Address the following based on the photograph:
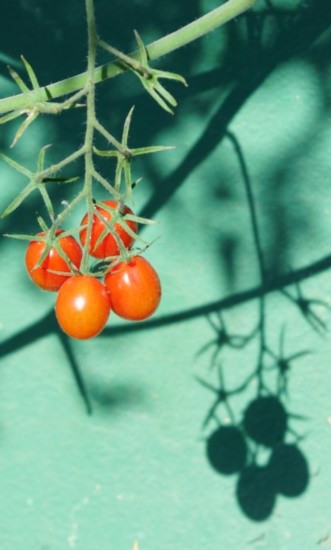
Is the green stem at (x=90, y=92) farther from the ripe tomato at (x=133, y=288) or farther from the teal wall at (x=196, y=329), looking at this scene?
the teal wall at (x=196, y=329)

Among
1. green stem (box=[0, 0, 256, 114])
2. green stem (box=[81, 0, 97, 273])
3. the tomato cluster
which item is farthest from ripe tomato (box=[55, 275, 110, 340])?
green stem (box=[0, 0, 256, 114])

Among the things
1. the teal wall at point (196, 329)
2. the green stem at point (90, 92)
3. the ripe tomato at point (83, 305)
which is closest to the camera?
the green stem at point (90, 92)

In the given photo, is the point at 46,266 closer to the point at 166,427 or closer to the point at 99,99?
the point at 99,99

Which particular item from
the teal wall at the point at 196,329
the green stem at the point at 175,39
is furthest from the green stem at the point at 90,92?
the teal wall at the point at 196,329

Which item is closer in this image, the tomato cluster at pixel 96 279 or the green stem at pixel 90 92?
the green stem at pixel 90 92

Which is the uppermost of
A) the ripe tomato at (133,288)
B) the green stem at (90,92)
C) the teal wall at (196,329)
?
the green stem at (90,92)

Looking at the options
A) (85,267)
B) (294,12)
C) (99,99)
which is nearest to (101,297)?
(85,267)

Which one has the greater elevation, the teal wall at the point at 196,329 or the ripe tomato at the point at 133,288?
the ripe tomato at the point at 133,288
